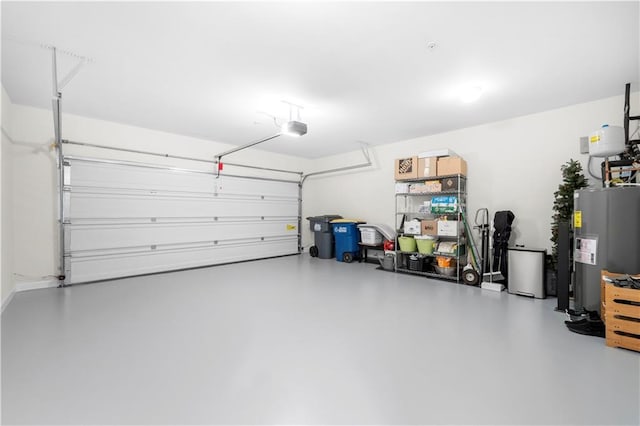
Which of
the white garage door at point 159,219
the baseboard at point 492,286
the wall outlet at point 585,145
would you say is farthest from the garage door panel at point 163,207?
the wall outlet at point 585,145

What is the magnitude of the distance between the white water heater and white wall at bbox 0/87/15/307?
6.98 meters

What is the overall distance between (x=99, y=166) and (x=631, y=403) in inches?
261

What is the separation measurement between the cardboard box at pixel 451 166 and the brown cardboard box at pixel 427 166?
0.24 ft

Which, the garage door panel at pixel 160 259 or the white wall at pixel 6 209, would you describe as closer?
the white wall at pixel 6 209

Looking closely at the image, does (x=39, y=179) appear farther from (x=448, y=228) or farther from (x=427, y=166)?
(x=448, y=228)

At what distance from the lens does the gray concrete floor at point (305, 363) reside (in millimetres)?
1596

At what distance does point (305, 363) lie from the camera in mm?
2102

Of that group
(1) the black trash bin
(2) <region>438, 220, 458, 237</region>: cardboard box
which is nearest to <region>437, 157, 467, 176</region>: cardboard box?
(2) <region>438, 220, 458, 237</region>: cardboard box

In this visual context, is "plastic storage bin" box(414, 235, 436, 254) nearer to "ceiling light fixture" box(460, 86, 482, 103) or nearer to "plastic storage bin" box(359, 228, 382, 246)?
"plastic storage bin" box(359, 228, 382, 246)

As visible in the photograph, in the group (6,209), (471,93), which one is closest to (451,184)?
(471,93)

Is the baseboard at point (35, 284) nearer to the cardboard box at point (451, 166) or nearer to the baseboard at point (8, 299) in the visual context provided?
the baseboard at point (8, 299)

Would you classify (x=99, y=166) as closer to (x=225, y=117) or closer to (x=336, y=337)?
(x=225, y=117)

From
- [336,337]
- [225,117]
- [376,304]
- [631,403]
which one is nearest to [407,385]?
[336,337]

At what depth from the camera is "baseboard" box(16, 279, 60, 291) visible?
4.02 metres
